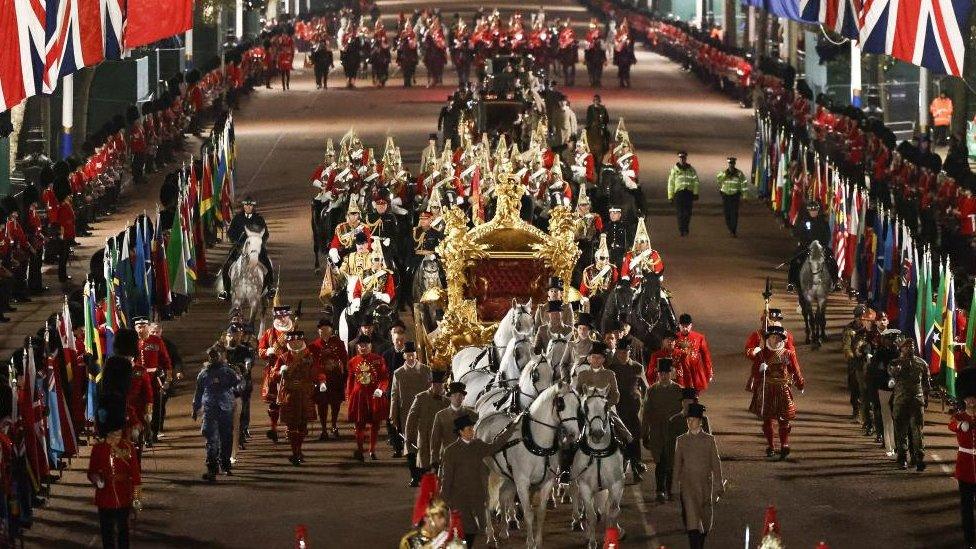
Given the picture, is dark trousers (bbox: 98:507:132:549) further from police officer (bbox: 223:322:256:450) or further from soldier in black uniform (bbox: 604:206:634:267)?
soldier in black uniform (bbox: 604:206:634:267)

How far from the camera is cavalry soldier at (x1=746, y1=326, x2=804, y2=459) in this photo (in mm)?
22719

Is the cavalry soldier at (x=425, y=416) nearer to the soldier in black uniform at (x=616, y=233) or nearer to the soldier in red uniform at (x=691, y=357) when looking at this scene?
the soldier in red uniform at (x=691, y=357)

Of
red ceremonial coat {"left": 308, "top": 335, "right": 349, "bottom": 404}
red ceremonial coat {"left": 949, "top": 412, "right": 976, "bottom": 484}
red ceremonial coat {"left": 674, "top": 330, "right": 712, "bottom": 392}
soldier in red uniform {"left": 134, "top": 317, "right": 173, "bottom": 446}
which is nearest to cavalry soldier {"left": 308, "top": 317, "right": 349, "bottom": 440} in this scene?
red ceremonial coat {"left": 308, "top": 335, "right": 349, "bottom": 404}

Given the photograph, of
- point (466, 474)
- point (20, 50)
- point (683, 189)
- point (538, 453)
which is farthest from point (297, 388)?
point (683, 189)

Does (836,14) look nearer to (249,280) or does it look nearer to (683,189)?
(683,189)

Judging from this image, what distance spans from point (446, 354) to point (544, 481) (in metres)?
6.58

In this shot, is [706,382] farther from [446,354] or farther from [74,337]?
[74,337]

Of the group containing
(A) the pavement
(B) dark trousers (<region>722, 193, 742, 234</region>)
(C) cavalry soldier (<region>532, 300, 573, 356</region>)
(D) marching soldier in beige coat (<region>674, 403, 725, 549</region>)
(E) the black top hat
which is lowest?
(A) the pavement

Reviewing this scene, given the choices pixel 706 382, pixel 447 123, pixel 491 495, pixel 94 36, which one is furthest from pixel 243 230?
pixel 447 123

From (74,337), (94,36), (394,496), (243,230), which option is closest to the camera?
(394,496)

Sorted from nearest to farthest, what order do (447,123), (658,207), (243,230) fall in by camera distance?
(243,230) → (658,207) → (447,123)

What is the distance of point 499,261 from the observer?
26234 mm

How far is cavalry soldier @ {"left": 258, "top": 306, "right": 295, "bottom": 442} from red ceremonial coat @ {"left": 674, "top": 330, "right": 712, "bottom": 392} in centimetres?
394

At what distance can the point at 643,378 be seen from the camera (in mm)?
22000
